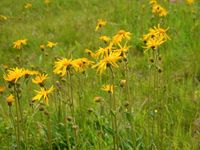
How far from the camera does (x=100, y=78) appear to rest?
300 cm

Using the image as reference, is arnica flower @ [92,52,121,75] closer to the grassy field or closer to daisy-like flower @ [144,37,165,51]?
the grassy field

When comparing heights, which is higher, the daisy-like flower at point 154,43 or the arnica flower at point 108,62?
the daisy-like flower at point 154,43

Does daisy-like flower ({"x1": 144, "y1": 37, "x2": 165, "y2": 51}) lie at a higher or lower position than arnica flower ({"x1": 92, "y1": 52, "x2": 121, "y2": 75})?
higher

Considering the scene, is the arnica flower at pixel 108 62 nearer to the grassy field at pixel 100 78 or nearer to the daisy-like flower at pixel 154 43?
the grassy field at pixel 100 78

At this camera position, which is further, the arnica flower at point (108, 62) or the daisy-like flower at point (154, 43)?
the daisy-like flower at point (154, 43)

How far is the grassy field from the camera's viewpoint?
2.00 meters

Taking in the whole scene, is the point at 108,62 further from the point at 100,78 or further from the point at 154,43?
the point at 100,78

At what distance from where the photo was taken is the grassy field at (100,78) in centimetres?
200

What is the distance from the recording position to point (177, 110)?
240 cm

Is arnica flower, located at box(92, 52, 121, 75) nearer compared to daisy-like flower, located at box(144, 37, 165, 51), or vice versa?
arnica flower, located at box(92, 52, 121, 75)

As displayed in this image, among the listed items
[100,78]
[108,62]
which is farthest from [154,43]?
[100,78]

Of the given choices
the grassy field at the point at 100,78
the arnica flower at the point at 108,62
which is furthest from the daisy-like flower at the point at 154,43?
the arnica flower at the point at 108,62

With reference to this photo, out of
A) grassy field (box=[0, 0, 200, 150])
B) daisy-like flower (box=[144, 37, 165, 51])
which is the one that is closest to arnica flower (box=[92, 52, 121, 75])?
grassy field (box=[0, 0, 200, 150])

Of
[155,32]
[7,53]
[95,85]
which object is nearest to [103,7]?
[7,53]
